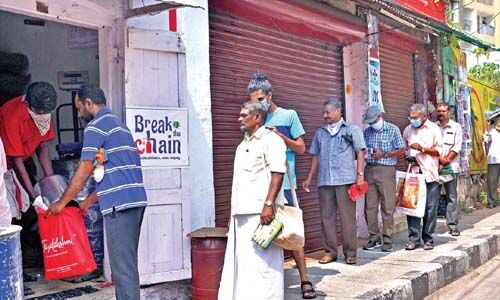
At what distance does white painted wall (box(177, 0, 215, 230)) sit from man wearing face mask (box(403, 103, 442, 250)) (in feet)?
9.80

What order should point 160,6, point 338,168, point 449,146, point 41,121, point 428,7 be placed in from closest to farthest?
point 160,6 → point 41,121 → point 338,168 → point 449,146 → point 428,7

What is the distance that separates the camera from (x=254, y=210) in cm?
445

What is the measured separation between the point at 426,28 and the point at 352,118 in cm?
302

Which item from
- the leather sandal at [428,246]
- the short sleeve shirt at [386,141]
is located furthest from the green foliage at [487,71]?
the short sleeve shirt at [386,141]

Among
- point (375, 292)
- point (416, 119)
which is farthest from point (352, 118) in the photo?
point (375, 292)

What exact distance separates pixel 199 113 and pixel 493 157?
8759 millimetres

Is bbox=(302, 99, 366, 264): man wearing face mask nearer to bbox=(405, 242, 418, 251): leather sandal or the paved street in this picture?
the paved street

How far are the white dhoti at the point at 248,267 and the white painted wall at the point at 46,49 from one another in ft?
9.31

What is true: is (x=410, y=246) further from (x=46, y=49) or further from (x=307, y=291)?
(x=46, y=49)

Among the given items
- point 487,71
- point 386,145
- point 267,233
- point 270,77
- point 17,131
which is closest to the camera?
point 267,233

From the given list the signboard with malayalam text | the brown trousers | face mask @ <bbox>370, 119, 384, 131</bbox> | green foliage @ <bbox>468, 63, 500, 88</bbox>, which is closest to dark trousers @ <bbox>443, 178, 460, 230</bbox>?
the brown trousers

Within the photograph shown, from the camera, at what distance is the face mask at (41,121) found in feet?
17.5

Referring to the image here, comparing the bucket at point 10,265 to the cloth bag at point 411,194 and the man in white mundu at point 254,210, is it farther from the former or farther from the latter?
Answer: the cloth bag at point 411,194

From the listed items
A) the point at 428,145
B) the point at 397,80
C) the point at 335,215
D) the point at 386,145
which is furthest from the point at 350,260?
the point at 397,80
